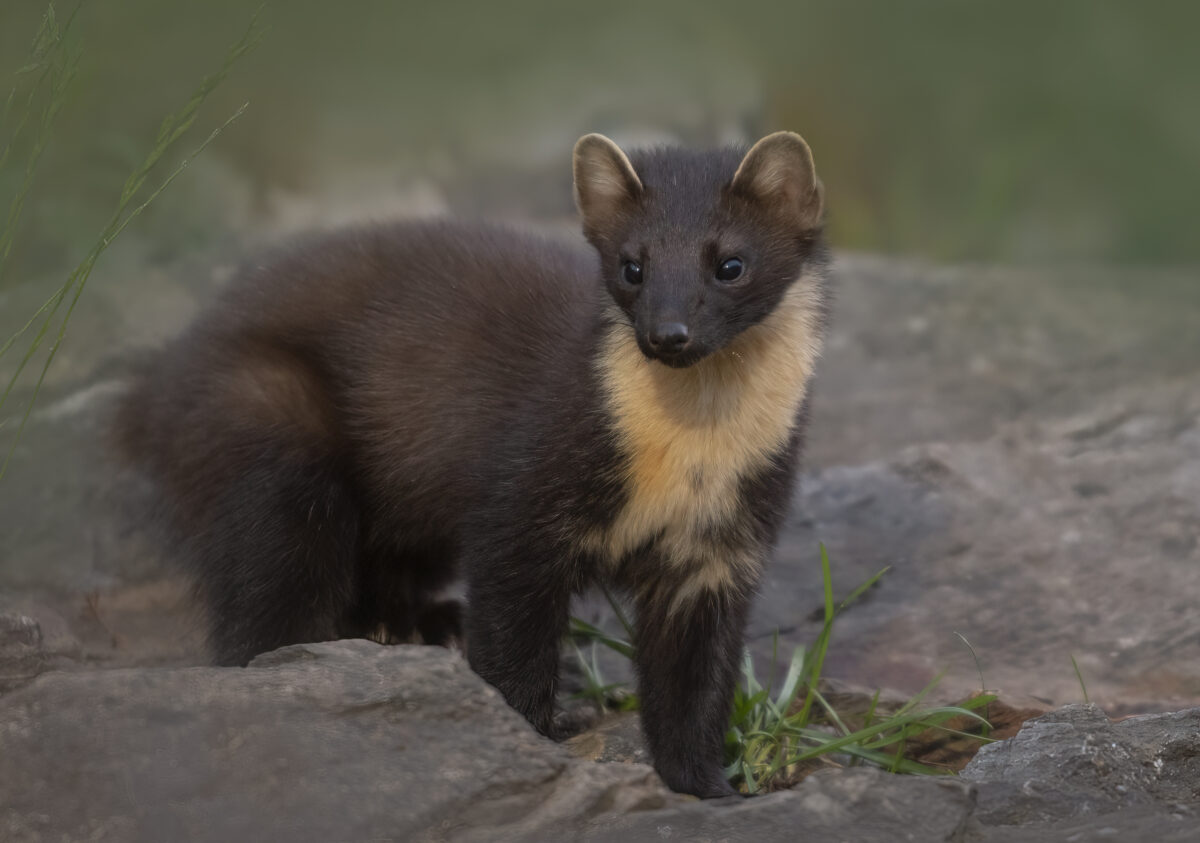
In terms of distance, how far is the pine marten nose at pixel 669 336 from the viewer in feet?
12.5

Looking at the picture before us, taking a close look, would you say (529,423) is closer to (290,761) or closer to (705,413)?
(705,413)

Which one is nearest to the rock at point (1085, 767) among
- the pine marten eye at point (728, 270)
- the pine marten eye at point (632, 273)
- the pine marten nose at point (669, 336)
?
the pine marten nose at point (669, 336)

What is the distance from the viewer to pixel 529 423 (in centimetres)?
450

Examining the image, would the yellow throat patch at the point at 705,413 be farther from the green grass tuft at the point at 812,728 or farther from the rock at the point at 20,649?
the rock at the point at 20,649

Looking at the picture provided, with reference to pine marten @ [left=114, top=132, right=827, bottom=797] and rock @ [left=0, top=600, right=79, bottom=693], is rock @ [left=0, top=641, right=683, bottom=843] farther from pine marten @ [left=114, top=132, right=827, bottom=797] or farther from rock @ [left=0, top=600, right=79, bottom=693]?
pine marten @ [left=114, top=132, right=827, bottom=797]

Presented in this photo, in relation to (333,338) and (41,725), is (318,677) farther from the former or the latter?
(333,338)

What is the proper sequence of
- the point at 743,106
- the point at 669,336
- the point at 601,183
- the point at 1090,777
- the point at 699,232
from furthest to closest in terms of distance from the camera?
the point at 743,106, the point at 601,183, the point at 699,232, the point at 669,336, the point at 1090,777

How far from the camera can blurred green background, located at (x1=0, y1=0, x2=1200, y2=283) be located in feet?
30.7

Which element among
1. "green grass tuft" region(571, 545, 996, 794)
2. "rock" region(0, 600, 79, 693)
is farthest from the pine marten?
"rock" region(0, 600, 79, 693)

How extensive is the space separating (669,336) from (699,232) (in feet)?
1.33

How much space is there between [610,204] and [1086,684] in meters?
2.34

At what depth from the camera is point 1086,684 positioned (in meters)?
5.06

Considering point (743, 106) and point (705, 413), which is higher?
point (743, 106)

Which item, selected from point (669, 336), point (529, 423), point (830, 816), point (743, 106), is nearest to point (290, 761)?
point (830, 816)
